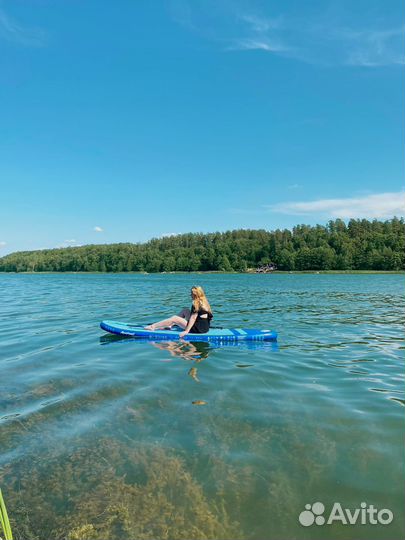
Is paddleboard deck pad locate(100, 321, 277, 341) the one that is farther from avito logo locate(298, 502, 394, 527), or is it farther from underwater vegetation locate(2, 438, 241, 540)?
avito logo locate(298, 502, 394, 527)

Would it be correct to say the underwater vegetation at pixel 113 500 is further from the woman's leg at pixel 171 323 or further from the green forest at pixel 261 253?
the green forest at pixel 261 253

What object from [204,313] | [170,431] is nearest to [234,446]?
[170,431]

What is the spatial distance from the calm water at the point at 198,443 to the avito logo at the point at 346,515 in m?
0.07

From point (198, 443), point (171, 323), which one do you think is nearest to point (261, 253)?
point (171, 323)

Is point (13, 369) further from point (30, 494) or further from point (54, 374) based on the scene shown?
point (30, 494)

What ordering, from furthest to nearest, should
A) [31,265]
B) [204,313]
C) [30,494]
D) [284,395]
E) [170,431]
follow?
[31,265], [204,313], [284,395], [170,431], [30,494]

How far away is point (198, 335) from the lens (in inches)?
480

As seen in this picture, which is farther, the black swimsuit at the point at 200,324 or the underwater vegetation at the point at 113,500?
the black swimsuit at the point at 200,324

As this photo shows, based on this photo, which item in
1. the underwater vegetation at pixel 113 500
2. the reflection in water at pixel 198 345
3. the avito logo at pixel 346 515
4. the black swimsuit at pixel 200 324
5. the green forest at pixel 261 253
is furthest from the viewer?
the green forest at pixel 261 253

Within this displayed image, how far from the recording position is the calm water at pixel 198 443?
155 inches

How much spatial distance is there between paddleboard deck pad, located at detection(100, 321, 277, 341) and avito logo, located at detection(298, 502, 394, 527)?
8124 millimetres

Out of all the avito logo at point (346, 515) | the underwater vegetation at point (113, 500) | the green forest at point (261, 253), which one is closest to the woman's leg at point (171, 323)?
the underwater vegetation at point (113, 500)

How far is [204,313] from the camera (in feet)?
40.7

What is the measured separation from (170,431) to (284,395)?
2.58 m
